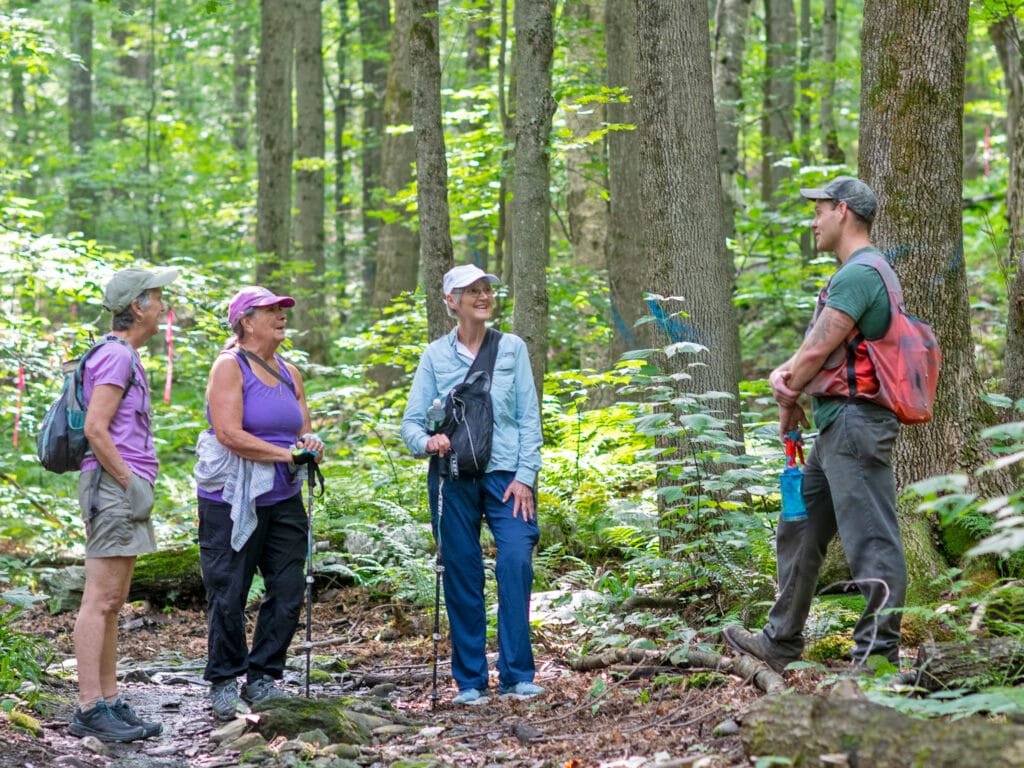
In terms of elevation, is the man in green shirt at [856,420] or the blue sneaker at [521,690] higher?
the man in green shirt at [856,420]

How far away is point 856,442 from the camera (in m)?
4.64

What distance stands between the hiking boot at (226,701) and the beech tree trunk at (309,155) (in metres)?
12.0

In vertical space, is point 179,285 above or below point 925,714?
above

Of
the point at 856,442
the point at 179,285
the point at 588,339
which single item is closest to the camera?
the point at 856,442

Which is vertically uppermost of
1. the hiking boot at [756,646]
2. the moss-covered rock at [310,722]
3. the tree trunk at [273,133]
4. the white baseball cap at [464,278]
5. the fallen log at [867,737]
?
the tree trunk at [273,133]

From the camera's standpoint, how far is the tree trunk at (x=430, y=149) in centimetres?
854

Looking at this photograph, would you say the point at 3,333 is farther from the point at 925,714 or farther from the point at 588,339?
the point at 925,714

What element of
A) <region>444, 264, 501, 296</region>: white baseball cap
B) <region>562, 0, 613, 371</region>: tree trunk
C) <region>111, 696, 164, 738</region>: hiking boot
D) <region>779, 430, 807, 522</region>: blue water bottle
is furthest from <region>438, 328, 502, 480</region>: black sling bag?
<region>562, 0, 613, 371</region>: tree trunk

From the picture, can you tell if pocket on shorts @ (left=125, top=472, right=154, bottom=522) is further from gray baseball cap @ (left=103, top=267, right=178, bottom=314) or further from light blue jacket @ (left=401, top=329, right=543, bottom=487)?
light blue jacket @ (left=401, top=329, right=543, bottom=487)

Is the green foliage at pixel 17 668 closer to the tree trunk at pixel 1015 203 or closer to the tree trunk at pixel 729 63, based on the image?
the tree trunk at pixel 1015 203

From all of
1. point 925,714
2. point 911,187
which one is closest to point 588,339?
point 911,187

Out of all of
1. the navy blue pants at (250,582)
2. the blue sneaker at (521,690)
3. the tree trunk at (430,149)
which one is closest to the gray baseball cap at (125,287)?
the navy blue pants at (250,582)

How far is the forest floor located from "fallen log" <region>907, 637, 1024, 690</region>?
597mm

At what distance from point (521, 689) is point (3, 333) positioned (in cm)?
756
